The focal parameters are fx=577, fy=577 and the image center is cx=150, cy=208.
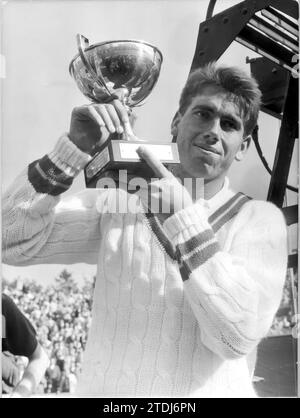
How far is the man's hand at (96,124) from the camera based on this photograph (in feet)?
4.33

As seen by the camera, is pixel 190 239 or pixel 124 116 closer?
pixel 190 239

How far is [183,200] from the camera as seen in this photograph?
1235 mm

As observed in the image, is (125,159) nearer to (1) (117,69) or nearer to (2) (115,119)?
(2) (115,119)

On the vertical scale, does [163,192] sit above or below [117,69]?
below

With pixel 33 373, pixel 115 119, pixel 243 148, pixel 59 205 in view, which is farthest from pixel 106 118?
pixel 33 373

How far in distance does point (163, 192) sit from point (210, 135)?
10.0 inches

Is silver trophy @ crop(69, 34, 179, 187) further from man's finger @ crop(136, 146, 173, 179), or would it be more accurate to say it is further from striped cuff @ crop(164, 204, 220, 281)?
striped cuff @ crop(164, 204, 220, 281)

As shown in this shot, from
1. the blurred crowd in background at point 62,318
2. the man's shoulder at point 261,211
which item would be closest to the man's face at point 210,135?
the man's shoulder at point 261,211

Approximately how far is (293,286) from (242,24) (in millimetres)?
683

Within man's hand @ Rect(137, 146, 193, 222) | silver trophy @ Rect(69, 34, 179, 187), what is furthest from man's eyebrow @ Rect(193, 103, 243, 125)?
man's hand @ Rect(137, 146, 193, 222)

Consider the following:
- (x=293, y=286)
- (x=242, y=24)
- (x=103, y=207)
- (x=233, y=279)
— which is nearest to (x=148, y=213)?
(x=103, y=207)

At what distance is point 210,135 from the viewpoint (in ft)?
4.63

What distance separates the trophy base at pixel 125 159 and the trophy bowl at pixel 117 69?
0.49 ft

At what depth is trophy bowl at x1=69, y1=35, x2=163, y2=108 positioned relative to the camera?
4.50ft
